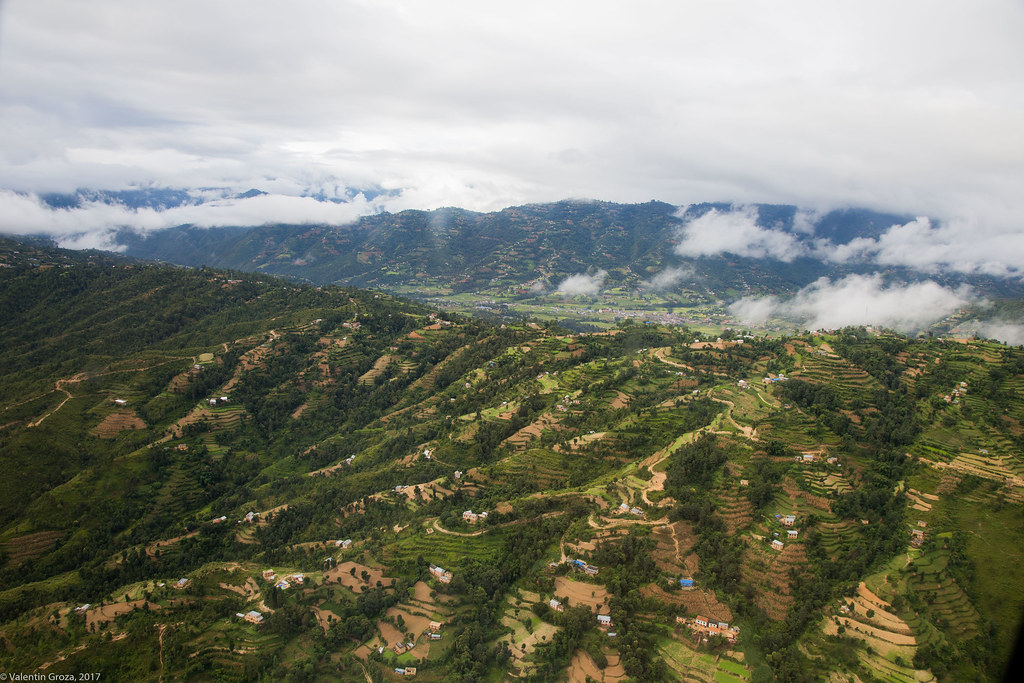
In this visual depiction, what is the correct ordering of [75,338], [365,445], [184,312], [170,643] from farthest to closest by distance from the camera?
[184,312], [75,338], [365,445], [170,643]

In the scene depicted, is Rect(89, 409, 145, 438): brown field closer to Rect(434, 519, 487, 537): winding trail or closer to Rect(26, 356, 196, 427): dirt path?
Rect(26, 356, 196, 427): dirt path

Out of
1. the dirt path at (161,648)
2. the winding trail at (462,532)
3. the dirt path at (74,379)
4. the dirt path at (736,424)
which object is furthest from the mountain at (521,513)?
the dirt path at (736,424)

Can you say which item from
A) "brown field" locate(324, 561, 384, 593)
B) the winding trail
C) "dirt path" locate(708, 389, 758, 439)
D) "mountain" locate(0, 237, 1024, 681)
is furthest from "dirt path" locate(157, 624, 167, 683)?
"dirt path" locate(708, 389, 758, 439)

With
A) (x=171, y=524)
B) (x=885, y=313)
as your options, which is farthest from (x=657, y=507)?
(x=885, y=313)

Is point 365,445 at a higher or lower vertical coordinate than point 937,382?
lower

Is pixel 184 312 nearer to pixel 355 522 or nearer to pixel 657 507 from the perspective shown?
pixel 355 522
